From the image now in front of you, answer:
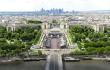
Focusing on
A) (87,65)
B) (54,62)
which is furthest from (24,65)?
(87,65)

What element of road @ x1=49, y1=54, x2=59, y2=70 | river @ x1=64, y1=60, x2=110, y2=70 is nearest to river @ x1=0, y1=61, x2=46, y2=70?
road @ x1=49, y1=54, x2=59, y2=70

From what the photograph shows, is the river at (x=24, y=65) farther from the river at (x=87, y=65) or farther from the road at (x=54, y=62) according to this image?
the river at (x=87, y=65)

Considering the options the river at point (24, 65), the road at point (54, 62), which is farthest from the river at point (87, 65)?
the river at point (24, 65)

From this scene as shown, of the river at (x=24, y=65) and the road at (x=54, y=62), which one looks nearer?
the road at (x=54, y=62)

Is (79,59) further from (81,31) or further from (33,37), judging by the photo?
(81,31)

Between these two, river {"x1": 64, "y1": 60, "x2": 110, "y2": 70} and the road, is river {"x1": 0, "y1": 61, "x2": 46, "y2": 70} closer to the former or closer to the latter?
the road

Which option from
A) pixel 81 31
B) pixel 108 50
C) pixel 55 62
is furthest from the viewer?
pixel 81 31

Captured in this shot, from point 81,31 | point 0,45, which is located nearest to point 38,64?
point 0,45

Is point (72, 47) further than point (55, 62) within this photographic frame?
Yes
